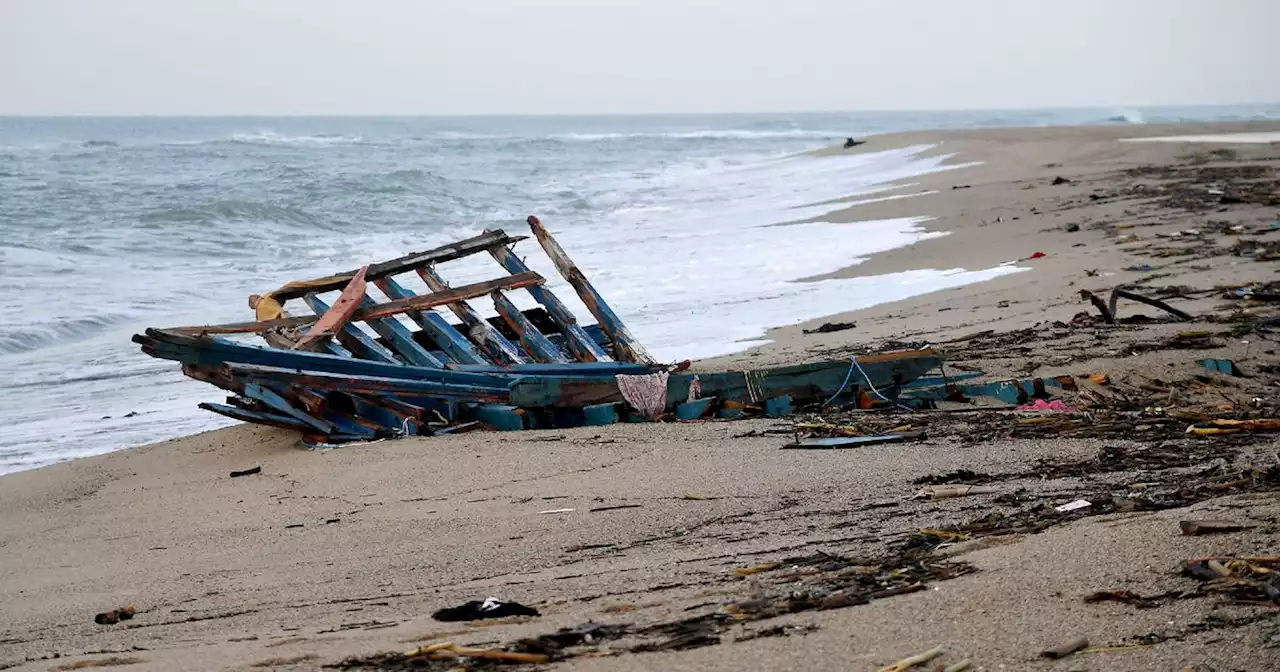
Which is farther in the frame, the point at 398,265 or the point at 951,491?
the point at 398,265

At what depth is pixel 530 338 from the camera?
6.86 m

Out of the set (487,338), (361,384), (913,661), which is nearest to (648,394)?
(487,338)

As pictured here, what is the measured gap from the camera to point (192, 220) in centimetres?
1950

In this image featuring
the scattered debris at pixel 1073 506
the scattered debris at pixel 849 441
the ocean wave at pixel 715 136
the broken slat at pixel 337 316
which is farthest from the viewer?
the ocean wave at pixel 715 136

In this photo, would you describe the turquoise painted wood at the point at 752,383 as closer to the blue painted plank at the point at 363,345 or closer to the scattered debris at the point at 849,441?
the scattered debris at the point at 849,441

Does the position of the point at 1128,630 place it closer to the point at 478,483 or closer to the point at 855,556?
the point at 855,556

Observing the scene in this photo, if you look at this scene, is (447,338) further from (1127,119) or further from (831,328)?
(1127,119)

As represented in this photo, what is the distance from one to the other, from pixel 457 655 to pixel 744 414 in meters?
3.38

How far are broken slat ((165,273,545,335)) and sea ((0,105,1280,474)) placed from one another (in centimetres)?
112

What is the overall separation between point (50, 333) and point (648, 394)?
675 centimetres

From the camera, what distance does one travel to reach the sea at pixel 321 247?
8.66 meters

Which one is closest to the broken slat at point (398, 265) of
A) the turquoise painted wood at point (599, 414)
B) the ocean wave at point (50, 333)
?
the turquoise painted wood at point (599, 414)

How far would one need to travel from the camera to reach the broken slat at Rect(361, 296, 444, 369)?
258 inches

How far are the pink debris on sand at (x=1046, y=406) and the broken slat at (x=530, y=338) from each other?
8.05ft
